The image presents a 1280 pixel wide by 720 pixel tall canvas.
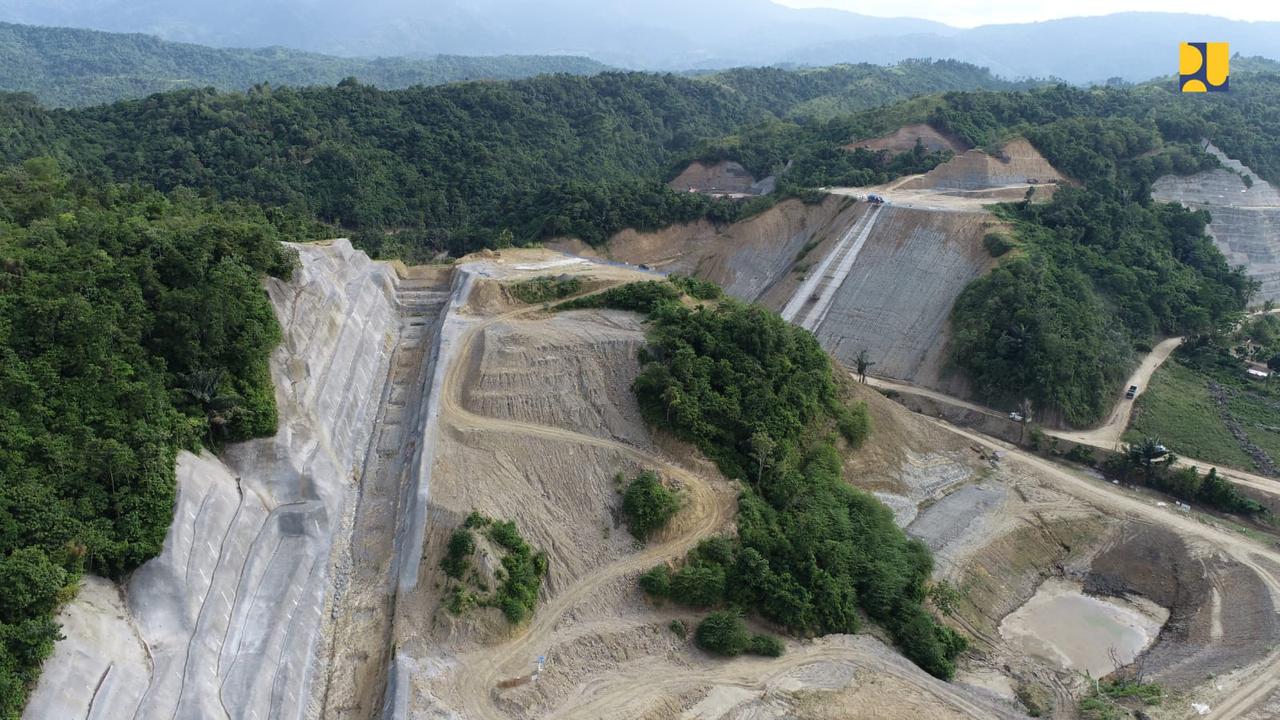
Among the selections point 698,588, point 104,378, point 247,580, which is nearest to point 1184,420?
point 698,588

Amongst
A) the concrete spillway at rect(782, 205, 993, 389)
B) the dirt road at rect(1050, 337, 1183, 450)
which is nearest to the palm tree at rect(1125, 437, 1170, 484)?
the dirt road at rect(1050, 337, 1183, 450)

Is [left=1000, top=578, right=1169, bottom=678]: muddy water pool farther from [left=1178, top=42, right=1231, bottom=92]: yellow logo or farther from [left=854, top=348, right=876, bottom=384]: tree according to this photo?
[left=1178, top=42, right=1231, bottom=92]: yellow logo

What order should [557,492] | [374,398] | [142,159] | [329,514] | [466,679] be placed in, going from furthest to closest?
1. [142,159]
2. [374,398]
3. [557,492]
4. [329,514]
5. [466,679]

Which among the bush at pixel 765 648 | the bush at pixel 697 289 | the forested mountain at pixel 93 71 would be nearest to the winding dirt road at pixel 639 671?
the bush at pixel 765 648

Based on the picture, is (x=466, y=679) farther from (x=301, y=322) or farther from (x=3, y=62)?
(x=3, y=62)

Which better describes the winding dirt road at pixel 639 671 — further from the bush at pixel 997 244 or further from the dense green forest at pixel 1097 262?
the bush at pixel 997 244

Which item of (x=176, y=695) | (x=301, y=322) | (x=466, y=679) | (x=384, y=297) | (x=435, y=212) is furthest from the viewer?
(x=435, y=212)

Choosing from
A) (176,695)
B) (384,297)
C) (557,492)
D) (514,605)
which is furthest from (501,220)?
(176,695)
